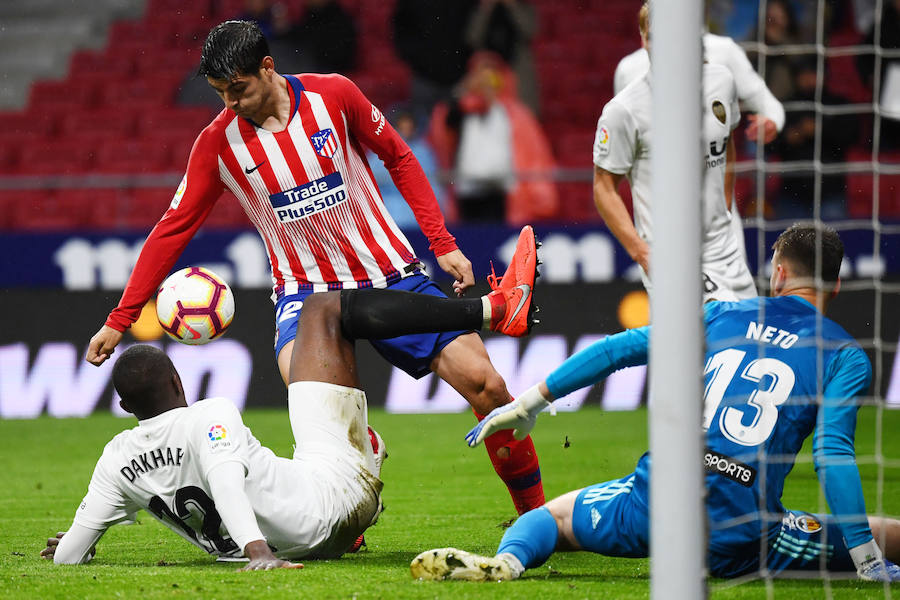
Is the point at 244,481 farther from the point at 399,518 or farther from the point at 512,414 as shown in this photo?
the point at 399,518

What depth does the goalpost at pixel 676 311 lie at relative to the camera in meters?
2.61

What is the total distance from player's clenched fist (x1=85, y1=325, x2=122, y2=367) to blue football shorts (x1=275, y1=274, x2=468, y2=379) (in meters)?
0.60

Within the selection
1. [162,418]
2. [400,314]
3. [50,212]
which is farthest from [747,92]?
[50,212]

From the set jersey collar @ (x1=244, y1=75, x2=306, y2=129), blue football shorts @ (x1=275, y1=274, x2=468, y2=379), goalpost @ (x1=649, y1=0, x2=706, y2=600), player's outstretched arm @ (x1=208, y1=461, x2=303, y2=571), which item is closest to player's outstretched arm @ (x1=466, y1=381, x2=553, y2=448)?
goalpost @ (x1=649, y1=0, x2=706, y2=600)

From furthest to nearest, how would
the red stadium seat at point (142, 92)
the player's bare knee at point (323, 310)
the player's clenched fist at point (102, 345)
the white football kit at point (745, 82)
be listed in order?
the red stadium seat at point (142, 92) < the white football kit at point (745, 82) < the player's clenched fist at point (102, 345) < the player's bare knee at point (323, 310)

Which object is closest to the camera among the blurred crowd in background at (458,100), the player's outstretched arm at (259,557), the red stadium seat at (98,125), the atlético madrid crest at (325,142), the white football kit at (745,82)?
the player's outstretched arm at (259,557)

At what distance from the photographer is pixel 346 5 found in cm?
1348

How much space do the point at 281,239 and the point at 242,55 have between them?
786 mm

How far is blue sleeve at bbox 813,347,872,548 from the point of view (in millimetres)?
3373

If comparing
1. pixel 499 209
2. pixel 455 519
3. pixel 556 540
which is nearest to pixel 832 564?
pixel 556 540

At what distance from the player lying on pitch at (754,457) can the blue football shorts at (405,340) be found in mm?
1149

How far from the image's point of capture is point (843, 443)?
11.2ft

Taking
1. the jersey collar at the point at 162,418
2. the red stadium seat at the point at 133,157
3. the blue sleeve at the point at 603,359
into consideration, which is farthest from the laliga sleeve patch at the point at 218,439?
the red stadium seat at the point at 133,157

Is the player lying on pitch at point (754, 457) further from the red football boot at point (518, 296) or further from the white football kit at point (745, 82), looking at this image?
the white football kit at point (745, 82)
